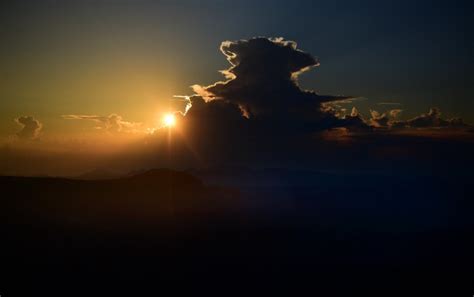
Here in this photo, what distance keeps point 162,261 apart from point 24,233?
5958 centimetres

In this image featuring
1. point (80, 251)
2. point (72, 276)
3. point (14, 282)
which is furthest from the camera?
point (80, 251)

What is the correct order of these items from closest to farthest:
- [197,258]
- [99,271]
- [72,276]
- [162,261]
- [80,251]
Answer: [72,276], [99,271], [80,251], [162,261], [197,258]

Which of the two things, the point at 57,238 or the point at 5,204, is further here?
the point at 5,204

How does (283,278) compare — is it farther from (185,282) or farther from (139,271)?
(139,271)

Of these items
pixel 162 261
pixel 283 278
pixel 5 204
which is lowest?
pixel 283 278

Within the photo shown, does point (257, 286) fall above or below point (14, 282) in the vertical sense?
below

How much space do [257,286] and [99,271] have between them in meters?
66.8

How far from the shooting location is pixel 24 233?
6599 inches

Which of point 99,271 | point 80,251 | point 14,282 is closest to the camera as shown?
point 14,282

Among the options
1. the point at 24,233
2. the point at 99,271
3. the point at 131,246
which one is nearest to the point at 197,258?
the point at 131,246

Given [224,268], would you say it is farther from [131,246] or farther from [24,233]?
[24,233]

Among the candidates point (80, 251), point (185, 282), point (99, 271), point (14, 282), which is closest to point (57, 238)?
point (80, 251)

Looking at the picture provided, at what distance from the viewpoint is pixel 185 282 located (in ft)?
543

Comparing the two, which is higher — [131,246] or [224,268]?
[131,246]
